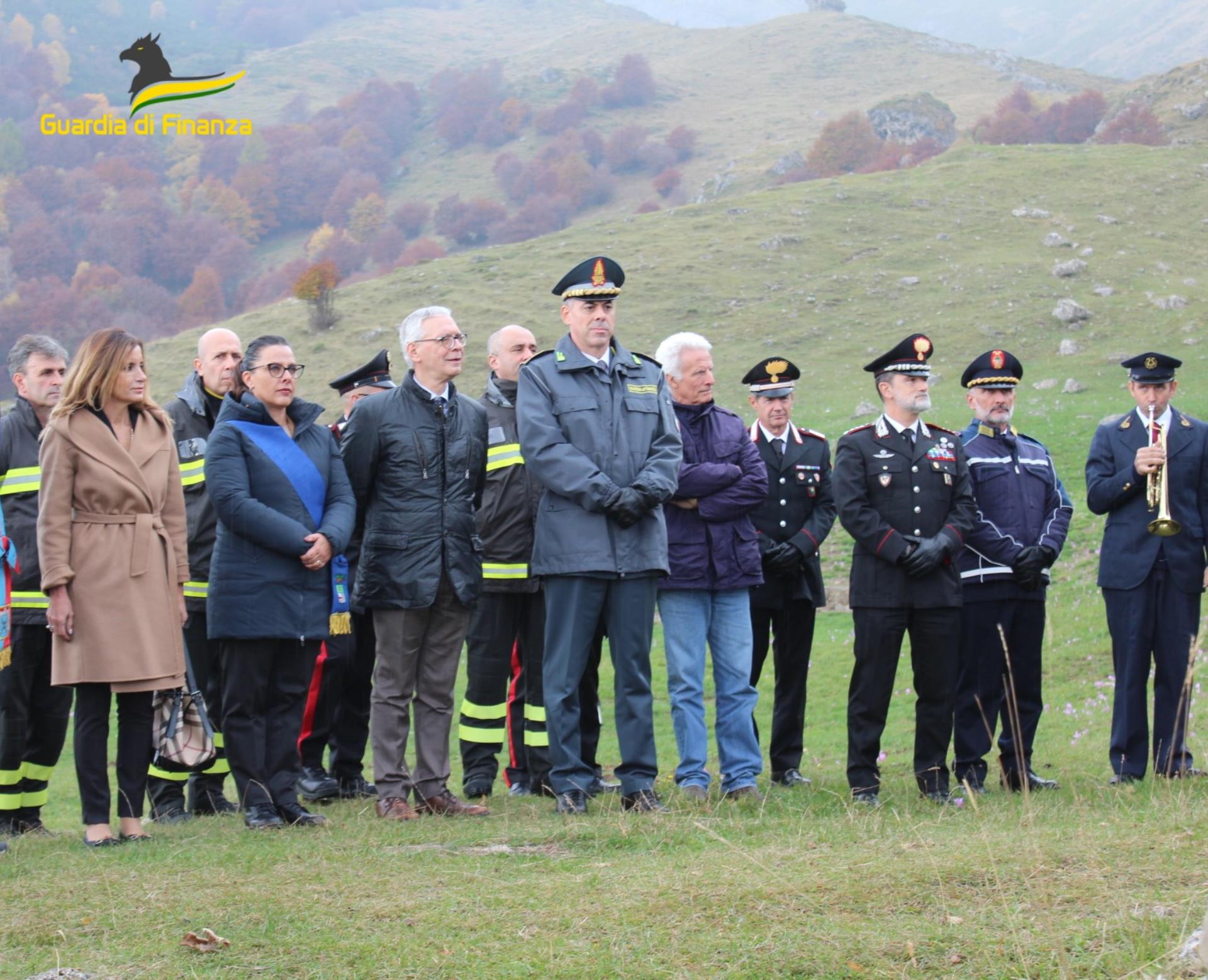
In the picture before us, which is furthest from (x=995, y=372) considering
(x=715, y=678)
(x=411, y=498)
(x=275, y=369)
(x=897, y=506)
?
(x=275, y=369)

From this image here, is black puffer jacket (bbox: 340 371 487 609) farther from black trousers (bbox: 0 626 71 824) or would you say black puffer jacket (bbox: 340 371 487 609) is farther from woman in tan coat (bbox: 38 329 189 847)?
black trousers (bbox: 0 626 71 824)

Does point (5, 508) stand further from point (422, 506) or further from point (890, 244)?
point (890, 244)

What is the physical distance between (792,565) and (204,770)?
12.0 feet

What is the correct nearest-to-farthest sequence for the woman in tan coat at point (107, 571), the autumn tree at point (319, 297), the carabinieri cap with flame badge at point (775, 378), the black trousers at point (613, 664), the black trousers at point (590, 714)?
the woman in tan coat at point (107, 571) < the black trousers at point (613, 664) < the black trousers at point (590, 714) < the carabinieri cap with flame badge at point (775, 378) < the autumn tree at point (319, 297)

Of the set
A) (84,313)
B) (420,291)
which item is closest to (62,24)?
(84,313)

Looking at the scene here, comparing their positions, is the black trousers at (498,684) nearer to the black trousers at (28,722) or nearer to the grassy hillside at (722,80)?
the black trousers at (28,722)

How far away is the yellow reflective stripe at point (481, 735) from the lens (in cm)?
838

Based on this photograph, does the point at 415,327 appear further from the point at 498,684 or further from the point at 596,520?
the point at 498,684

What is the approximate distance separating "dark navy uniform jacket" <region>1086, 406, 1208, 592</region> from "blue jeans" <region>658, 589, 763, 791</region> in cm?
227

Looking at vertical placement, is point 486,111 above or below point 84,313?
above

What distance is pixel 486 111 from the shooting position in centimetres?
13275

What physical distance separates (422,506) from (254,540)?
88 centimetres

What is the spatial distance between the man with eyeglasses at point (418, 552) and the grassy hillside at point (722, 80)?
268ft

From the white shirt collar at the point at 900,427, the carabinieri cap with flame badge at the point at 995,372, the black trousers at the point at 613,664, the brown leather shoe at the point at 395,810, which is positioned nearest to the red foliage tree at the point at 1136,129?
the carabinieri cap with flame badge at the point at 995,372
